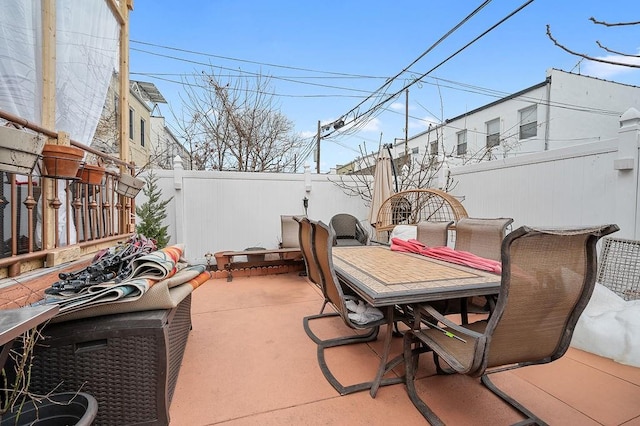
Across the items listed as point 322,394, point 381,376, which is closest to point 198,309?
point 322,394

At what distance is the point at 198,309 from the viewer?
3516 mm

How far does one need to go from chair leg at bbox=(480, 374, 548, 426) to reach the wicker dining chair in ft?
5.78

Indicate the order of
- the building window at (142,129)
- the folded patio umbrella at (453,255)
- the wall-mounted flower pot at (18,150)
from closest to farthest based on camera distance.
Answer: the wall-mounted flower pot at (18,150)
the folded patio umbrella at (453,255)
the building window at (142,129)

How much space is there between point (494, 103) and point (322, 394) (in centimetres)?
1110

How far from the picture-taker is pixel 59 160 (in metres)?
1.91

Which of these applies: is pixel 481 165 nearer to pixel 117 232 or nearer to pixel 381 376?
pixel 381 376

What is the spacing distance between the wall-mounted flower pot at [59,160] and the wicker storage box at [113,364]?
43.4 inches

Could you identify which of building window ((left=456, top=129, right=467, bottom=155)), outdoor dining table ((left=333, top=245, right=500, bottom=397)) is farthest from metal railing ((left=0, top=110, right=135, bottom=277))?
building window ((left=456, top=129, right=467, bottom=155))

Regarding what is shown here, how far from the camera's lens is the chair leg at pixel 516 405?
164 centimetres

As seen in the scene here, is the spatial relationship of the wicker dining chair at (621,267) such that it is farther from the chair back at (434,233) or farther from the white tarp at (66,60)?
the white tarp at (66,60)

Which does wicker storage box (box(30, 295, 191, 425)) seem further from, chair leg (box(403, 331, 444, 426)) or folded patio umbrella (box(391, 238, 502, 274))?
folded patio umbrella (box(391, 238, 502, 274))

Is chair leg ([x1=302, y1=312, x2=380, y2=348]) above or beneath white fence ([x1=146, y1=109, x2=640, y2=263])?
beneath

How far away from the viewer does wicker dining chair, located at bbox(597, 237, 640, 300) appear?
2609mm

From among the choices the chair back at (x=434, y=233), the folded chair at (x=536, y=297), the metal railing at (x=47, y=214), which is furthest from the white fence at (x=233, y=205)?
the folded chair at (x=536, y=297)
